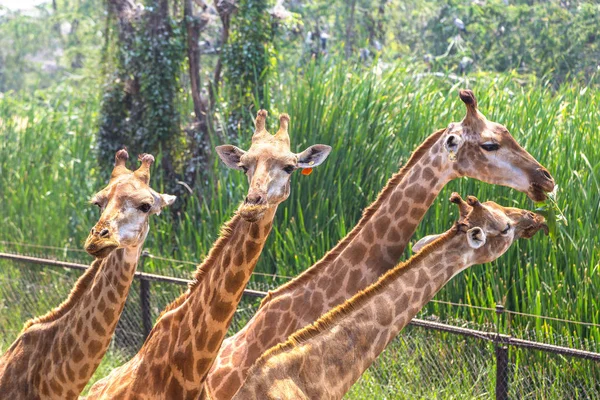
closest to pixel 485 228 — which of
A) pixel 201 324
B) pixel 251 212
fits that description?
pixel 251 212

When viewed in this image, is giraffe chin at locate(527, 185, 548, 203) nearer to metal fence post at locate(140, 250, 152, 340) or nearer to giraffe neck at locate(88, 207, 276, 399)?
giraffe neck at locate(88, 207, 276, 399)

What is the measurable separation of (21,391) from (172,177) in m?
6.94

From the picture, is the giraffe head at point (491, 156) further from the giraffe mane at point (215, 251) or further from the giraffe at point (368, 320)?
the giraffe mane at point (215, 251)

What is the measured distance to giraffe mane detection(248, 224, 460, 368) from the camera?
3.72m

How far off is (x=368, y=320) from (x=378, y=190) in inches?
186

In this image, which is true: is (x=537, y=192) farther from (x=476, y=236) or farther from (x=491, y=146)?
(x=476, y=236)

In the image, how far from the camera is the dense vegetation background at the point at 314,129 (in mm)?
7266

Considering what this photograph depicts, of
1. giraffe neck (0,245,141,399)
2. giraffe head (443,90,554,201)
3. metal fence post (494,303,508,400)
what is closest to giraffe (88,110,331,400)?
giraffe neck (0,245,141,399)

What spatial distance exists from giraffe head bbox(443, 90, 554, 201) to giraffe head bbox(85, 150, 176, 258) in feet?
5.96

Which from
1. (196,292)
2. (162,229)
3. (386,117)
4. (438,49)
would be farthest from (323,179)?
(438,49)

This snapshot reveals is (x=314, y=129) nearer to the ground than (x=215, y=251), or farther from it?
nearer to the ground

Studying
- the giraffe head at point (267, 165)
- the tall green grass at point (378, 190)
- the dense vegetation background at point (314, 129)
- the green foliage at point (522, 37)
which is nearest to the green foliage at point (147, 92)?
the dense vegetation background at point (314, 129)

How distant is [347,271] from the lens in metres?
5.22

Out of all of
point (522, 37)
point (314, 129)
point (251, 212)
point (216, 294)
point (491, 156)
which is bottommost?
point (522, 37)
